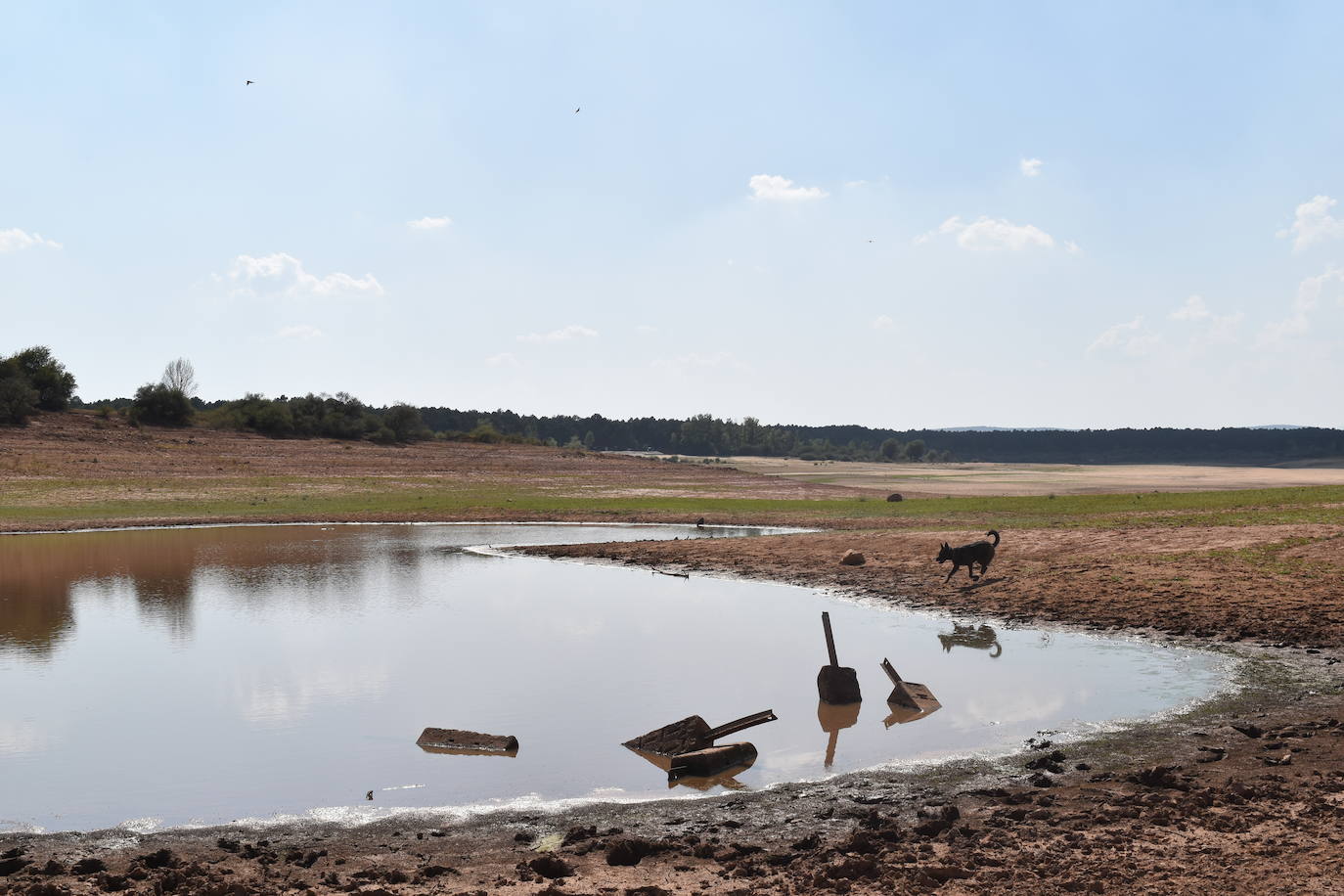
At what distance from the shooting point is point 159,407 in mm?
81062

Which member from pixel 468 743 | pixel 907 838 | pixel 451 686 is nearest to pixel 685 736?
pixel 468 743

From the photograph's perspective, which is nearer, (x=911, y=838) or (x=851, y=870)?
(x=851, y=870)

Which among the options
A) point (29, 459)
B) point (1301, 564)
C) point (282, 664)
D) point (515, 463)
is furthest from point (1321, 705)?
point (515, 463)

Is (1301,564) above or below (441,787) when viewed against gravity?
above

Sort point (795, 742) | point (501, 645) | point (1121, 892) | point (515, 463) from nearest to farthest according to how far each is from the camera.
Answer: point (1121, 892) < point (795, 742) < point (501, 645) < point (515, 463)

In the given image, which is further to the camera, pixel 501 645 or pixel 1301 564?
pixel 1301 564

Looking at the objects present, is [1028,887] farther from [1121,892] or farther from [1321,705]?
[1321,705]

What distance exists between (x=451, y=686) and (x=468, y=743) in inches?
137

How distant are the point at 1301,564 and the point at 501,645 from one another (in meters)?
17.3

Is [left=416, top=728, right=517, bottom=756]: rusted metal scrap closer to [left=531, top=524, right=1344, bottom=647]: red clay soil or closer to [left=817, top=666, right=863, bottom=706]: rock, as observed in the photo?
[left=817, top=666, right=863, bottom=706]: rock

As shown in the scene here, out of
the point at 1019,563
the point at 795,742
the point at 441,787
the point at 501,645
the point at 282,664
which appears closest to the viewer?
the point at 441,787

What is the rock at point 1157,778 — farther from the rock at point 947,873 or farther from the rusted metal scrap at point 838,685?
the rusted metal scrap at point 838,685

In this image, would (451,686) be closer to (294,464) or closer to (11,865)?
(11,865)

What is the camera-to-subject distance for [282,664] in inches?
687
